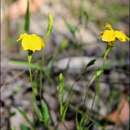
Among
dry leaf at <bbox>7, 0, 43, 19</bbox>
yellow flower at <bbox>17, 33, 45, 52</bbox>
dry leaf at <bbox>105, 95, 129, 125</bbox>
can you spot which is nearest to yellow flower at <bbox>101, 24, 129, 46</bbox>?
yellow flower at <bbox>17, 33, 45, 52</bbox>

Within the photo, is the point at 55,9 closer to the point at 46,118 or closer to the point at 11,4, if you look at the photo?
the point at 11,4

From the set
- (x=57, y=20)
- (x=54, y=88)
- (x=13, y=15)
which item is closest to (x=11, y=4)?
(x=13, y=15)

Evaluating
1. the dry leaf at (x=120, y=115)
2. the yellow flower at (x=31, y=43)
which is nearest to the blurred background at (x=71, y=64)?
the dry leaf at (x=120, y=115)

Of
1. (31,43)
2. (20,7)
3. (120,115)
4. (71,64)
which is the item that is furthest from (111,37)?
(20,7)

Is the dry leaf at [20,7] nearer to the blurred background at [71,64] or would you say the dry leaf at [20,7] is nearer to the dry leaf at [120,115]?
the blurred background at [71,64]

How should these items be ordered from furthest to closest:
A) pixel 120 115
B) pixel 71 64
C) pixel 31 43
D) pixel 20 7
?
pixel 20 7
pixel 71 64
pixel 120 115
pixel 31 43

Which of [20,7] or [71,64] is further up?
[20,7]

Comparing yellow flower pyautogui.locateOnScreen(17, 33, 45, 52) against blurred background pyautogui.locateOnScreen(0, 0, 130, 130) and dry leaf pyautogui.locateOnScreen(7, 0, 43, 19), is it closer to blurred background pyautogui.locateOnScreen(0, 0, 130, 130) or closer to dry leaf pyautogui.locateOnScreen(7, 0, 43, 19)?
blurred background pyautogui.locateOnScreen(0, 0, 130, 130)

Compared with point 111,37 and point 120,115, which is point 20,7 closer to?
point 120,115

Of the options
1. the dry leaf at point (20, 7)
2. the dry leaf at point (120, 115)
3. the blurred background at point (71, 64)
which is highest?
the dry leaf at point (20, 7)
